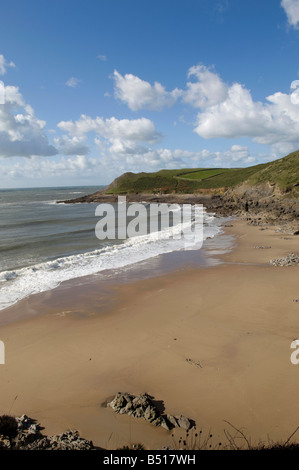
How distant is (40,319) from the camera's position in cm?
1100

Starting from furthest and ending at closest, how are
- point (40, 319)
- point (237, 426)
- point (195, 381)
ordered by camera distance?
point (40, 319) < point (195, 381) < point (237, 426)

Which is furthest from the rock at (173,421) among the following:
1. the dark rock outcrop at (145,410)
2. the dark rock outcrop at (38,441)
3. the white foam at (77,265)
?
the white foam at (77,265)

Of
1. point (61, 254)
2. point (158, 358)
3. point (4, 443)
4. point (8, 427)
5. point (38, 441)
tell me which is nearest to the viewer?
point (38, 441)

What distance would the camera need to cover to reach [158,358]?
26.6 feet

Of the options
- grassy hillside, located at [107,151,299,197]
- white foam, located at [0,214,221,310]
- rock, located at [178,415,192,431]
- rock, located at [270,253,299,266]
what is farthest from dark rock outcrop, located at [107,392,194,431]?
grassy hillside, located at [107,151,299,197]

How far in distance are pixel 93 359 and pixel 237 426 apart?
4.30m

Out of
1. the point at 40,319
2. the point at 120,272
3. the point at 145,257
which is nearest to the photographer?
the point at 40,319

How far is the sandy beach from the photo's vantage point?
5.88 metres

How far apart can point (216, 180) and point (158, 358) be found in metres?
107

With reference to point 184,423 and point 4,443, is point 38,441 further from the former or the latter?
point 184,423

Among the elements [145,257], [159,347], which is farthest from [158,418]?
[145,257]

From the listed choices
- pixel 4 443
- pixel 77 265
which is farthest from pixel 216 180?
pixel 4 443

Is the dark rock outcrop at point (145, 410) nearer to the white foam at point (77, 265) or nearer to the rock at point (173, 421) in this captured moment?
the rock at point (173, 421)

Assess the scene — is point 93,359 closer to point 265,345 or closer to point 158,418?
point 158,418
